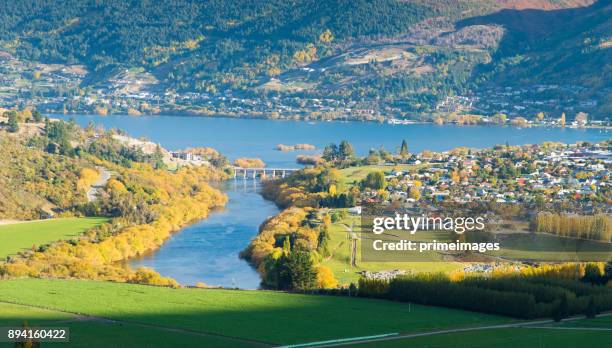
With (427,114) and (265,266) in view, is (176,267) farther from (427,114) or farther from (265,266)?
(427,114)

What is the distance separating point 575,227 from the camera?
2734 cm

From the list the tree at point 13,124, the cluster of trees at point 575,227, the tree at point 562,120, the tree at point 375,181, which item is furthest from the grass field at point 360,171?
the tree at point 562,120

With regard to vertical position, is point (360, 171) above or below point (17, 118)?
below

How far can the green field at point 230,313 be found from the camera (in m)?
20.0

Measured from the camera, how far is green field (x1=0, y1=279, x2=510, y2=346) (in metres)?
20.0

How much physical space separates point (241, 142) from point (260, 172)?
14412mm

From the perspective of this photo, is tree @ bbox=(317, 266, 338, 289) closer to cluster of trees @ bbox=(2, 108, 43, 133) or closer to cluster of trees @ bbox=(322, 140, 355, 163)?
cluster of trees @ bbox=(2, 108, 43, 133)

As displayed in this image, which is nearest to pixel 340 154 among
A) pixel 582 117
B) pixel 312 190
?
pixel 312 190

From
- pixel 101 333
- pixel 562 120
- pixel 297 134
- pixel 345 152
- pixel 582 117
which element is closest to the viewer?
pixel 101 333

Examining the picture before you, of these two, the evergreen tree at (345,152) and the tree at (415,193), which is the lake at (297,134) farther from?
the tree at (415,193)

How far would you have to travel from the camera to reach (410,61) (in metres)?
104

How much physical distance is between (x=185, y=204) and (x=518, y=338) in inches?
987

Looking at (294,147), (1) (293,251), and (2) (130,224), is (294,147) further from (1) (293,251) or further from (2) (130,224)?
(1) (293,251)

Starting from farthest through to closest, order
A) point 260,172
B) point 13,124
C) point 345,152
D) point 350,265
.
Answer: point 260,172
point 345,152
point 13,124
point 350,265
